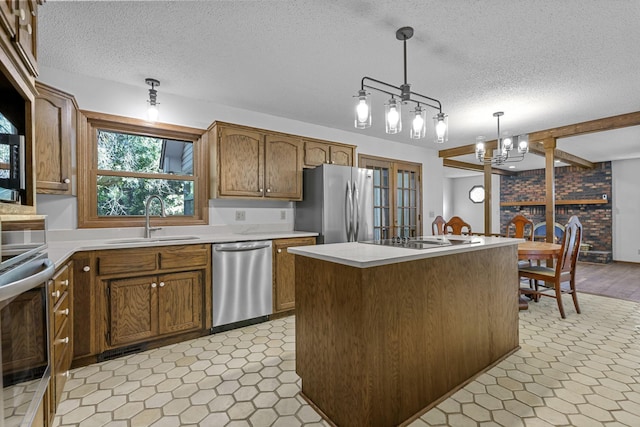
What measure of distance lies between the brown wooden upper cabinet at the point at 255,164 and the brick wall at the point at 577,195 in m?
7.24

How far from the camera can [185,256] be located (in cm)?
258

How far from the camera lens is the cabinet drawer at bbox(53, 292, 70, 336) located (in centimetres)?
156

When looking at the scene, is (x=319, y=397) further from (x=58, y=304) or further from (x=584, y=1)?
(x=584, y=1)

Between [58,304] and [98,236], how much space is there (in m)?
1.25

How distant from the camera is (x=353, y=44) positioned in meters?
2.20

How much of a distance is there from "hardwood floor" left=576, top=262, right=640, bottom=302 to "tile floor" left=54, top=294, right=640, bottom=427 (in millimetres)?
1791

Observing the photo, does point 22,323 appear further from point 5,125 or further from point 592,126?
point 592,126

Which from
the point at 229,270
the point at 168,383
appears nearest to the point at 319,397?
the point at 168,383

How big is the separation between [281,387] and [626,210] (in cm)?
869

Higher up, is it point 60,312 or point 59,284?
point 59,284

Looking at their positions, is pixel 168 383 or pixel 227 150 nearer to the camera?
pixel 168 383

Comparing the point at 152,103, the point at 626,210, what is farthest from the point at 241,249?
the point at 626,210

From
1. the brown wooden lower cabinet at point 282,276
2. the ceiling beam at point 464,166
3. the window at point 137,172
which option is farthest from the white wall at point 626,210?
the window at point 137,172

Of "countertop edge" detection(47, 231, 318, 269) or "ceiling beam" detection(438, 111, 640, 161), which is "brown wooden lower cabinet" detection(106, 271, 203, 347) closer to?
"countertop edge" detection(47, 231, 318, 269)
